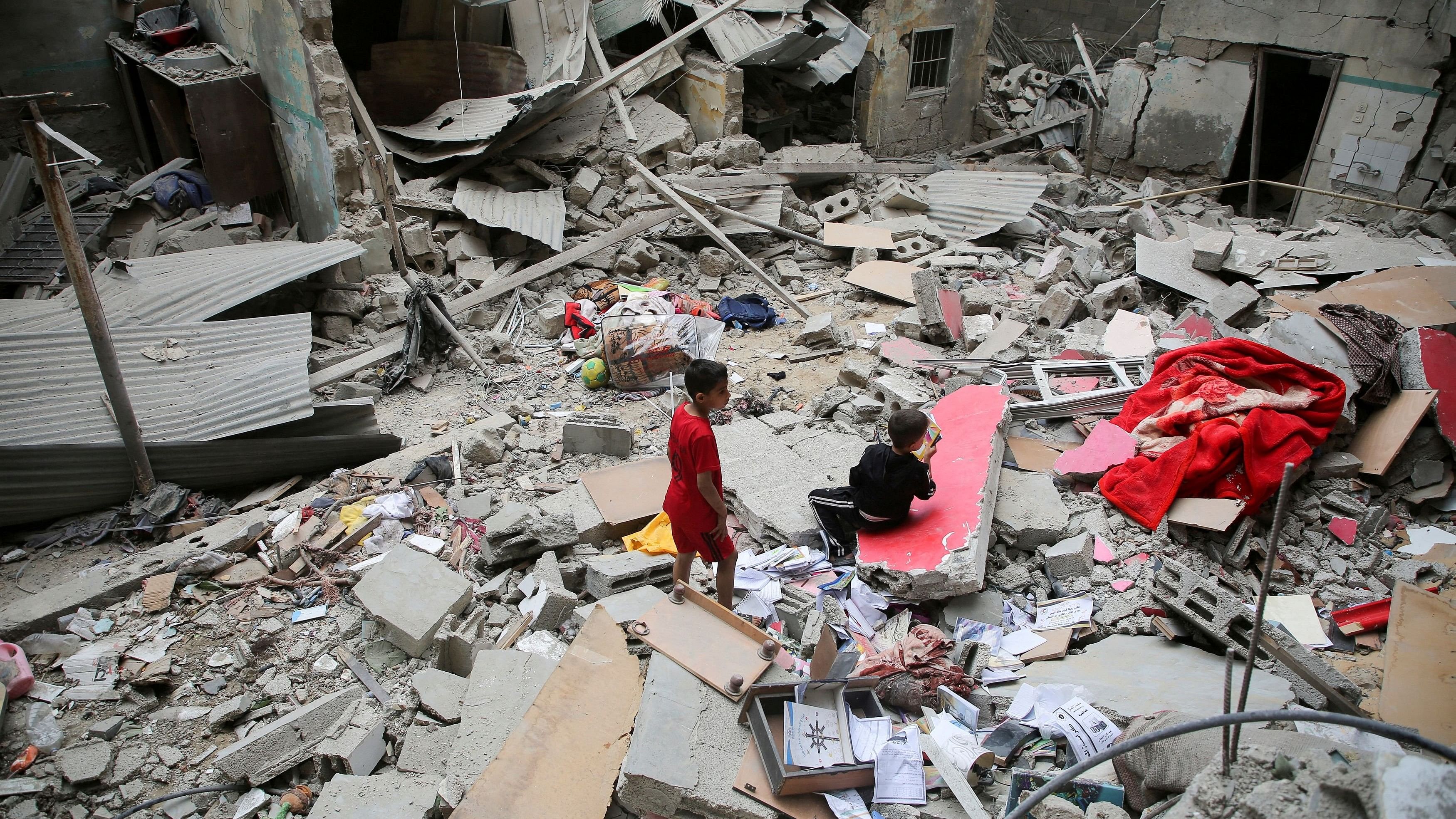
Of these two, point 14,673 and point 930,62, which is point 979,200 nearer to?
point 930,62

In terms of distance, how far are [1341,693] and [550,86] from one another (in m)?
8.93

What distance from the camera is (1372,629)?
4098 millimetres

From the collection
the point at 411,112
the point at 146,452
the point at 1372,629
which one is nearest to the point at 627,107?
the point at 411,112

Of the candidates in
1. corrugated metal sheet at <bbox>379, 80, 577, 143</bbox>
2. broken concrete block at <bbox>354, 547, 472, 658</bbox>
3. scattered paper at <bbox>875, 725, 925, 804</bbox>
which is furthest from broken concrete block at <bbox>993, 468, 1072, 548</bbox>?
corrugated metal sheet at <bbox>379, 80, 577, 143</bbox>

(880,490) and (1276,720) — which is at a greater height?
(1276,720)

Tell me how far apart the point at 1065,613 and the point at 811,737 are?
1871 millimetres

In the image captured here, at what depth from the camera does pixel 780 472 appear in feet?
17.2

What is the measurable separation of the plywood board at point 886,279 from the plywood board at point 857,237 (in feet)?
1.43

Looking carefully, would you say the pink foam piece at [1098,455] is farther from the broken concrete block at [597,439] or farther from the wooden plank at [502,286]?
the wooden plank at [502,286]

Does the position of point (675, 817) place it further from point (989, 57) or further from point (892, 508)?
point (989, 57)

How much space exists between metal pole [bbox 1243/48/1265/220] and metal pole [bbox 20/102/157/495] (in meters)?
12.5

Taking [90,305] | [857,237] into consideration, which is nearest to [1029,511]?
[90,305]

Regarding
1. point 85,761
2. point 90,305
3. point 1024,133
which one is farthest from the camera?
point 1024,133

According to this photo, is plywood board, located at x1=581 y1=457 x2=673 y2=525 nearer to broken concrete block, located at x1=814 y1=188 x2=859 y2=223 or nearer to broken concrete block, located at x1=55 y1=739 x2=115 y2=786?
broken concrete block, located at x1=55 y1=739 x2=115 y2=786
